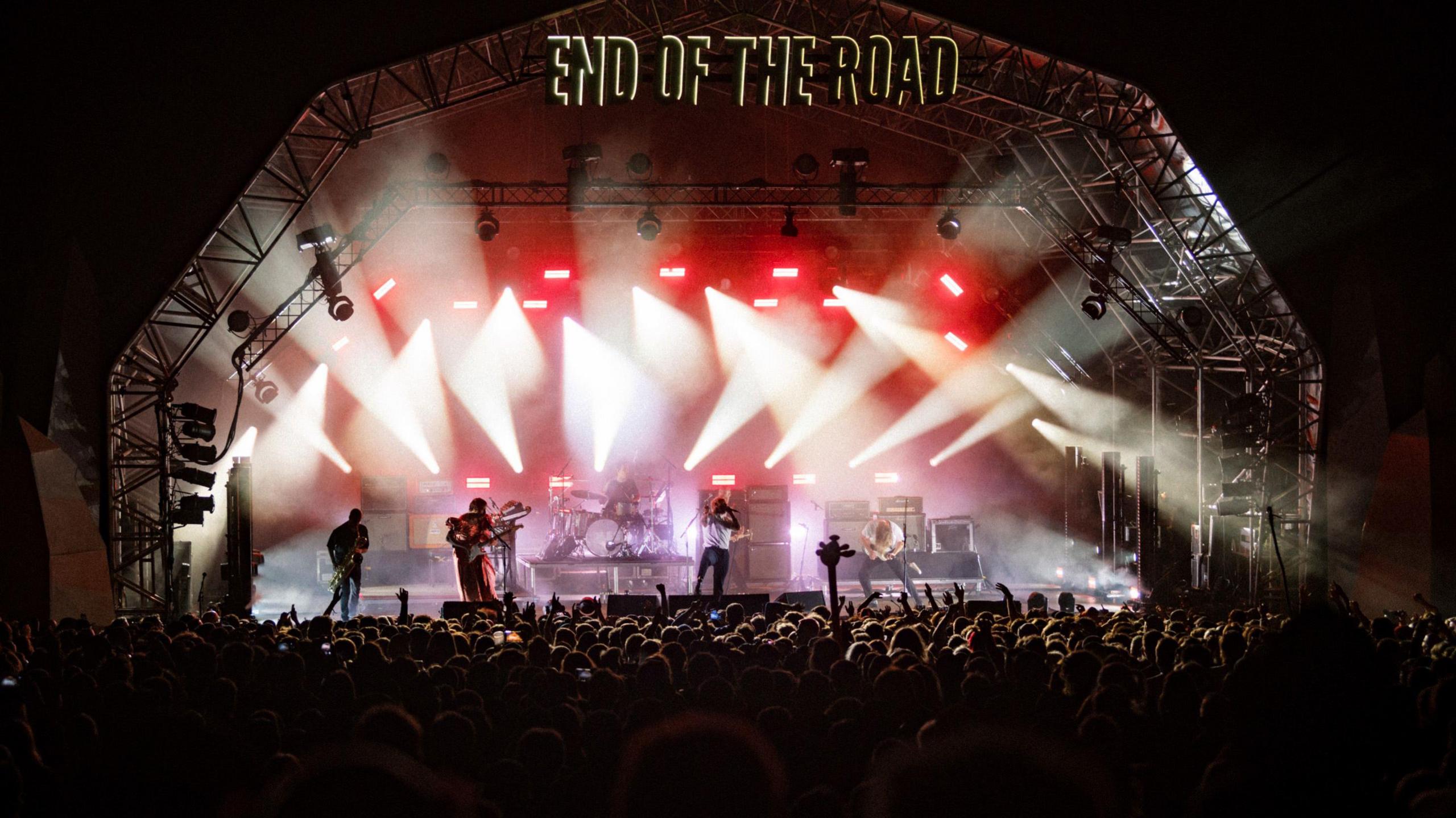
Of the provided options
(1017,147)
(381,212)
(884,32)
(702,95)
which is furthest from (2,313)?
(1017,147)

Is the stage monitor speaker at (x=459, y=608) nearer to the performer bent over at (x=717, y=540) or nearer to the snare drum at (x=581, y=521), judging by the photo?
the performer bent over at (x=717, y=540)

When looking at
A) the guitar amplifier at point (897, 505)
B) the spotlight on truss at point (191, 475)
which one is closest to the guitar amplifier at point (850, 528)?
the guitar amplifier at point (897, 505)

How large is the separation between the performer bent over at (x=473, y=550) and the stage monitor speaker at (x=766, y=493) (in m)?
6.32

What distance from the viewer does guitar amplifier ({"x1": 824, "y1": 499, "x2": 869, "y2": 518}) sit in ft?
70.2

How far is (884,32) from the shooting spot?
45.6 ft

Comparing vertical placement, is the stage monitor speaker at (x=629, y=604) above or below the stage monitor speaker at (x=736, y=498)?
below

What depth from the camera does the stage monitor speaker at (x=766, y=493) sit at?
814 inches

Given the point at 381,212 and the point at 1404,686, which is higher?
the point at 381,212

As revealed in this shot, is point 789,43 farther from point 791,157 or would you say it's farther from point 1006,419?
point 1006,419

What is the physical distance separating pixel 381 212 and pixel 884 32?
7768mm

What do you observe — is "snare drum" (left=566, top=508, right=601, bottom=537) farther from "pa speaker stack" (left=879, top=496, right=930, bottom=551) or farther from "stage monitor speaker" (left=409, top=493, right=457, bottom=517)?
"pa speaker stack" (left=879, top=496, right=930, bottom=551)

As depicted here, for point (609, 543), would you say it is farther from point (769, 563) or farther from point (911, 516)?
point (911, 516)

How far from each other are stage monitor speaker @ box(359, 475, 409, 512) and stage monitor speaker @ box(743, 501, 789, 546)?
6.64 meters

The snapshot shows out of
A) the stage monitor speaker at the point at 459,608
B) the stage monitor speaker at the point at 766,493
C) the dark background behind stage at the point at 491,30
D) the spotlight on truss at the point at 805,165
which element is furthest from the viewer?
the stage monitor speaker at the point at 766,493
